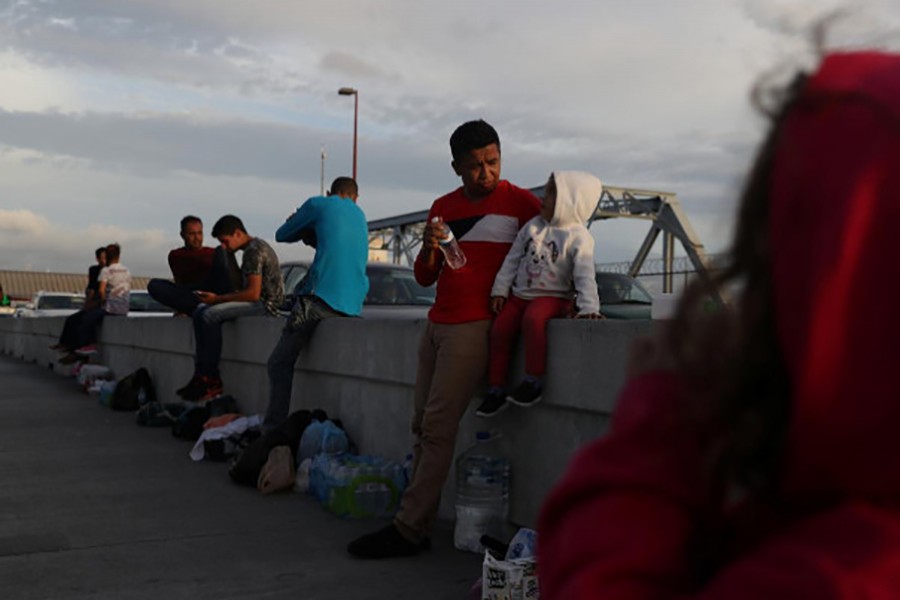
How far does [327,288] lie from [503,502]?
10.0ft

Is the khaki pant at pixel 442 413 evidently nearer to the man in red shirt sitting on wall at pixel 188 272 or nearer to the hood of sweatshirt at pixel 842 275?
the hood of sweatshirt at pixel 842 275

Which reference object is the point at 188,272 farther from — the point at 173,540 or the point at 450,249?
the point at 450,249

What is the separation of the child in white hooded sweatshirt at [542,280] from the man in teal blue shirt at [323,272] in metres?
2.68

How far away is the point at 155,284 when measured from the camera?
11531 millimetres

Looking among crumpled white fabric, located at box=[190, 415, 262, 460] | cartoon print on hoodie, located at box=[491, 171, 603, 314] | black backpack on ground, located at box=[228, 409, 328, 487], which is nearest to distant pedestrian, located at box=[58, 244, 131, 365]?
crumpled white fabric, located at box=[190, 415, 262, 460]

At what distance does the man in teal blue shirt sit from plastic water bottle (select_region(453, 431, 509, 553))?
2.67 metres

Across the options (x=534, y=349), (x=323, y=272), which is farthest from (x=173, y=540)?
(x=323, y=272)

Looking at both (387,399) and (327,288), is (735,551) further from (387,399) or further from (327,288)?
(327,288)

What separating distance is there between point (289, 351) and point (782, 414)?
7.47 meters

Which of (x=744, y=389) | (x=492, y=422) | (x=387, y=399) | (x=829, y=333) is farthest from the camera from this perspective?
(x=387, y=399)

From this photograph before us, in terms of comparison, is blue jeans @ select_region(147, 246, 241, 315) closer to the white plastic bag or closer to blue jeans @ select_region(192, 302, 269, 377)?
blue jeans @ select_region(192, 302, 269, 377)

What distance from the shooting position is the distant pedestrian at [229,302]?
976cm

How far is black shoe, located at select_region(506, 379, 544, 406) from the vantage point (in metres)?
5.22

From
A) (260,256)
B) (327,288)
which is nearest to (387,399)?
(327,288)
